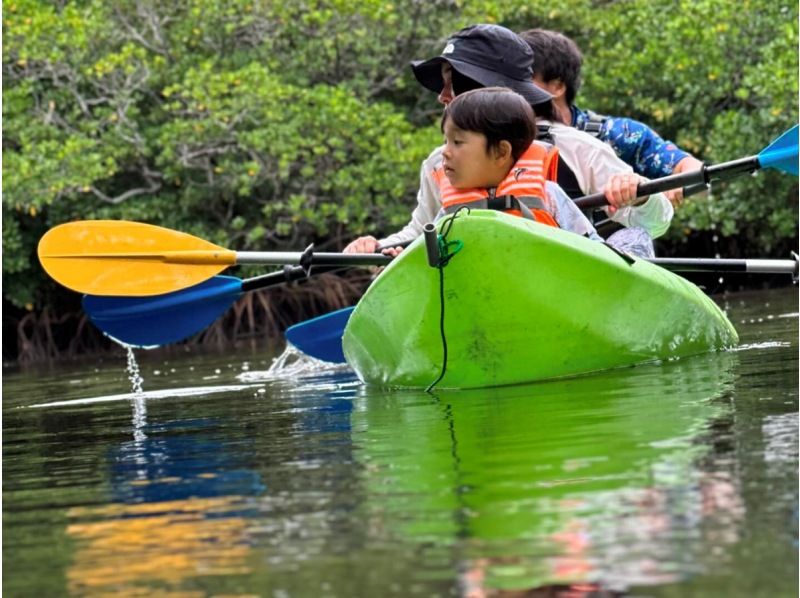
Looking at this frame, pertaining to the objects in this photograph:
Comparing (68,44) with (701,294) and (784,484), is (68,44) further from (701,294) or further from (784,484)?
(784,484)

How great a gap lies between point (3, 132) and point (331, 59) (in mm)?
3087

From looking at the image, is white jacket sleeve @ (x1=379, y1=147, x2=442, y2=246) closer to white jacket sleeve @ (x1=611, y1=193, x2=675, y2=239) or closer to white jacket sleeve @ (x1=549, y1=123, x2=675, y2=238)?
white jacket sleeve @ (x1=549, y1=123, x2=675, y2=238)

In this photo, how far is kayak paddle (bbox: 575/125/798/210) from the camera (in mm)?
5406

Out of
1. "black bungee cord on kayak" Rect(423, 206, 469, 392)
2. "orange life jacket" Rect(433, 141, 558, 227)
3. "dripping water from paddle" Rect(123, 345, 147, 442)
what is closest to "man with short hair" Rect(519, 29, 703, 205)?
"orange life jacket" Rect(433, 141, 558, 227)

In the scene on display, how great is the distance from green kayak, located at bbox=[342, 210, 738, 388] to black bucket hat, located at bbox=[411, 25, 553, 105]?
90cm

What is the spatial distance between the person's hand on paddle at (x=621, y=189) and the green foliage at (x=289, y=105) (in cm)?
725

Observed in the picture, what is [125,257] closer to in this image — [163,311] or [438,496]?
[163,311]

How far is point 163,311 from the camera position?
668 centimetres

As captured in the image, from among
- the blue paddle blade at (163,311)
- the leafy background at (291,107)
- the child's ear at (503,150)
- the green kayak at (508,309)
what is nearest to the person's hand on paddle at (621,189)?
the green kayak at (508,309)

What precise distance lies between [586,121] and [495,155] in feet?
4.09

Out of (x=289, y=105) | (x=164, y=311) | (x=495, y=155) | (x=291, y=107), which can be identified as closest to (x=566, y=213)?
(x=495, y=155)

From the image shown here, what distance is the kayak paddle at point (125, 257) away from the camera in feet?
20.0

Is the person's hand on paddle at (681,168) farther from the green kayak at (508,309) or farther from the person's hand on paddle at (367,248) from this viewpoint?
the person's hand on paddle at (367,248)

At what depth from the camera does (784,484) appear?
98.7 inches
